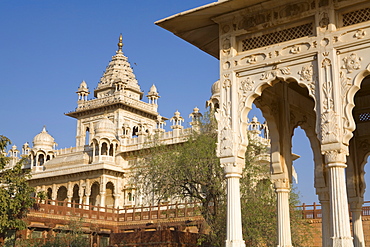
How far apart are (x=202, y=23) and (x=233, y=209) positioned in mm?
4060

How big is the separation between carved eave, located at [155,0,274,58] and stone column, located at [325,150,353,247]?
3.45m

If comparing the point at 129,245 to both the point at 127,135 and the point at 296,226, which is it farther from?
the point at 127,135

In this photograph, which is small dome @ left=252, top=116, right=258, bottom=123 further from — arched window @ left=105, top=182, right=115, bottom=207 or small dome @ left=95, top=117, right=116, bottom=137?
arched window @ left=105, top=182, right=115, bottom=207

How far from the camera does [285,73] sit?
10.1 metres

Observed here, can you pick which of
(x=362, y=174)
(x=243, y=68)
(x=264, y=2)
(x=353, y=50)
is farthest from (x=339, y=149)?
(x=362, y=174)

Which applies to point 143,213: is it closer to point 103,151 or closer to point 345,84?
point 103,151

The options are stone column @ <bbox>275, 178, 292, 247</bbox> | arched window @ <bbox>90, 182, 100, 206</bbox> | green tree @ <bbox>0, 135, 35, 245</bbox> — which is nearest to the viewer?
stone column @ <bbox>275, 178, 292, 247</bbox>

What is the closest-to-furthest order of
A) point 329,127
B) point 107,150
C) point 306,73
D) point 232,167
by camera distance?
point 329,127 < point 306,73 < point 232,167 < point 107,150

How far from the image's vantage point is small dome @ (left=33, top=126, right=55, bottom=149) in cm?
4834

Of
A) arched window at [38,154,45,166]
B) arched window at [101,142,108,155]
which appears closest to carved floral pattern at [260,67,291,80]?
arched window at [101,142,108,155]

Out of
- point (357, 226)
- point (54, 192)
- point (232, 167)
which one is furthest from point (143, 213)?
point (232, 167)

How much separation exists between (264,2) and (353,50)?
6.73 ft

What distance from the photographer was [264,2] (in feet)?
34.3

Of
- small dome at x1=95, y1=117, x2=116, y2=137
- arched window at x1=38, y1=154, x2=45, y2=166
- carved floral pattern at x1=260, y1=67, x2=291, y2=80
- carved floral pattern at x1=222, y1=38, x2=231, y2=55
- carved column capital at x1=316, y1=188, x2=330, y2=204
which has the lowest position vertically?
carved column capital at x1=316, y1=188, x2=330, y2=204
